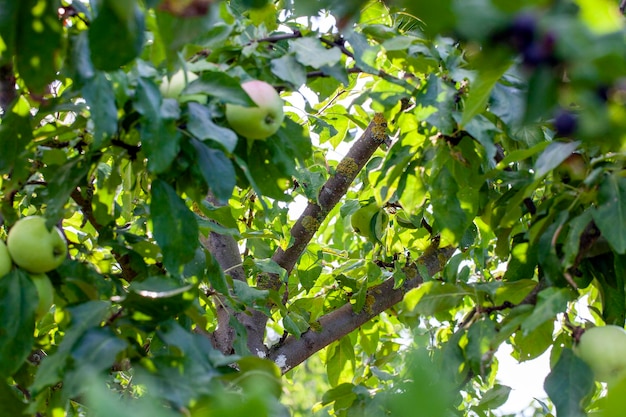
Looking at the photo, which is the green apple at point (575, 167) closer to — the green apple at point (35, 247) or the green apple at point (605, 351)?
the green apple at point (605, 351)

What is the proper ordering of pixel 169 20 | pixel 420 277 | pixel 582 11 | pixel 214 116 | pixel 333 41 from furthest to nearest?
pixel 420 277 < pixel 333 41 < pixel 214 116 < pixel 169 20 < pixel 582 11

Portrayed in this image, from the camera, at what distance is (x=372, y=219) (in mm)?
2277

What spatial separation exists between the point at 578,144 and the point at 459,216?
34 centimetres

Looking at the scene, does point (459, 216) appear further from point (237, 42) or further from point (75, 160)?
point (75, 160)

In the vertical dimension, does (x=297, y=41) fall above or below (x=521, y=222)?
above

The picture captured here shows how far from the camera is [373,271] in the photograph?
244 cm

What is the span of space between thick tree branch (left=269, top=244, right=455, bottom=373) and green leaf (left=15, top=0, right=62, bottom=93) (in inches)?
61.0

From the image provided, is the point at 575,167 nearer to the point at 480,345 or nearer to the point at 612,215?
the point at 612,215

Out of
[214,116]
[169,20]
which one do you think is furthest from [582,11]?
[214,116]

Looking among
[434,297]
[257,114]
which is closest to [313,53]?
[257,114]

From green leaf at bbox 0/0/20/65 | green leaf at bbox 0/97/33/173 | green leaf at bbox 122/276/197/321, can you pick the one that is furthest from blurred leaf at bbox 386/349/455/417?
green leaf at bbox 0/97/33/173

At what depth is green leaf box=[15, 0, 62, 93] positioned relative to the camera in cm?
97

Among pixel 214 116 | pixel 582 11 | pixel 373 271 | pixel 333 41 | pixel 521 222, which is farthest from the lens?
pixel 373 271

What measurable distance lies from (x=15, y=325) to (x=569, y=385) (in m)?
0.99
